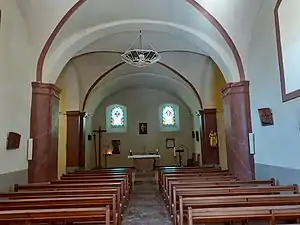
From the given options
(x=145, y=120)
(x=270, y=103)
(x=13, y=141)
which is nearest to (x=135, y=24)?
(x=270, y=103)

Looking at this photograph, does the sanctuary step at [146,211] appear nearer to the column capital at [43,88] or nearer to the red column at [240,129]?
the red column at [240,129]

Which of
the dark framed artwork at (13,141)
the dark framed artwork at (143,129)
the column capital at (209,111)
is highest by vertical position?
the column capital at (209,111)

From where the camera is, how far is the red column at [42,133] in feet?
22.8

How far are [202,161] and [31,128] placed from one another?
787 cm

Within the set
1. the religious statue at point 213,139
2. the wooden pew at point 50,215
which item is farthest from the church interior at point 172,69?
the religious statue at point 213,139

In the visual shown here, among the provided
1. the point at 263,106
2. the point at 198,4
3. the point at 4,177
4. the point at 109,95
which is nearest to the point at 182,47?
the point at 198,4

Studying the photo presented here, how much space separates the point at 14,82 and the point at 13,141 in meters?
1.09

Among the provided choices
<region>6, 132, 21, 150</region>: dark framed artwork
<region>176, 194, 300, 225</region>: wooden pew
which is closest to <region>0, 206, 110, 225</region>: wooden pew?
<region>176, 194, 300, 225</region>: wooden pew

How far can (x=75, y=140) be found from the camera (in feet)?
40.0

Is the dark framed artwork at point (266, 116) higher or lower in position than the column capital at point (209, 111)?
lower

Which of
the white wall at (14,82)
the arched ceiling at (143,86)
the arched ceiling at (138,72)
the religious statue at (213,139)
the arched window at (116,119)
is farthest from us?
the arched window at (116,119)

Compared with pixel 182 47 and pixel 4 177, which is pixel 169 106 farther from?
pixel 4 177

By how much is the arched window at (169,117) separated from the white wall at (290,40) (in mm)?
12286

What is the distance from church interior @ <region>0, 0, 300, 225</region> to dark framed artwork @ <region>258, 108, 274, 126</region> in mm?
21
